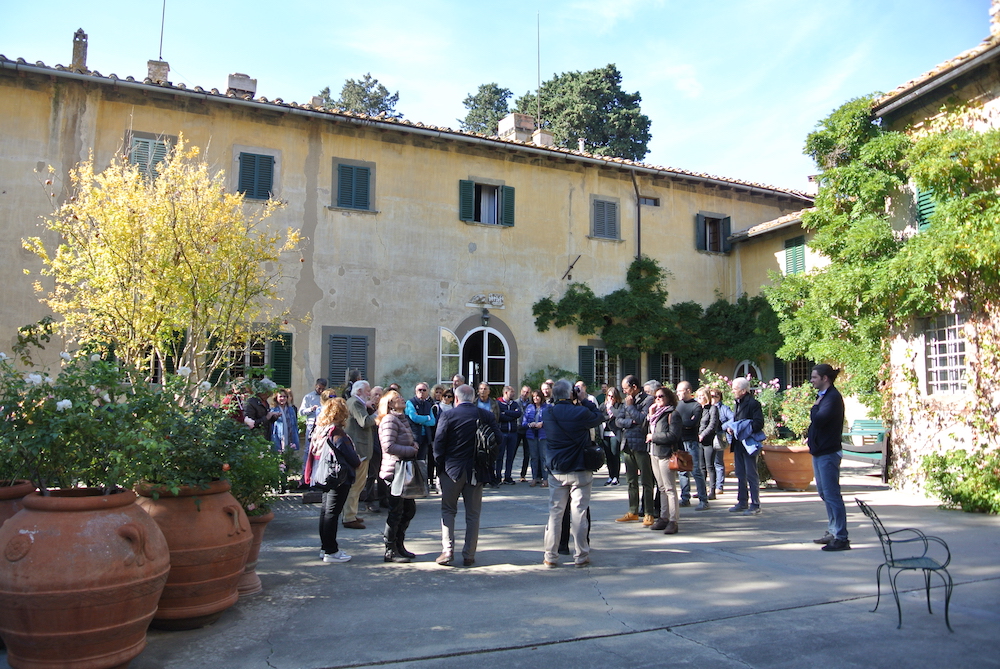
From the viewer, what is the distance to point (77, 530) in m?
4.15

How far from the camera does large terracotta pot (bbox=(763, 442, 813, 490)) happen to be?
1154 cm

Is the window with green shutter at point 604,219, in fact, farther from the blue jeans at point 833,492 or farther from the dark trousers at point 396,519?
the dark trousers at point 396,519

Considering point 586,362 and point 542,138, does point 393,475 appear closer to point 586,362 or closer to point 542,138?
point 586,362

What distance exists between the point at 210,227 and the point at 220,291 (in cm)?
100

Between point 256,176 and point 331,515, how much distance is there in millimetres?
10865

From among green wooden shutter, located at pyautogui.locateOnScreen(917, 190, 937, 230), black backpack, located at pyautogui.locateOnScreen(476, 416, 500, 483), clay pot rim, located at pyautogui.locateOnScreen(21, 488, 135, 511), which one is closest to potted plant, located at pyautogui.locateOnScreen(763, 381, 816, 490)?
green wooden shutter, located at pyautogui.locateOnScreen(917, 190, 937, 230)

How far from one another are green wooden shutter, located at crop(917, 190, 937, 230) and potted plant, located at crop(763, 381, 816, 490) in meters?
3.31

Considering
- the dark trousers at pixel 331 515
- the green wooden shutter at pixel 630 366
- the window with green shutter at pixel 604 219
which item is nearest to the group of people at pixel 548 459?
the dark trousers at pixel 331 515

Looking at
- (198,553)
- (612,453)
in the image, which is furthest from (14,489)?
(612,453)

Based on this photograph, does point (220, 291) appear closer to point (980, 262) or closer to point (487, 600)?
point (487, 600)

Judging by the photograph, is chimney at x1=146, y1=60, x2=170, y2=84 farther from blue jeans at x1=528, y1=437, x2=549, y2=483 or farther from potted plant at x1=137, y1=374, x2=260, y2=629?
potted plant at x1=137, y1=374, x2=260, y2=629

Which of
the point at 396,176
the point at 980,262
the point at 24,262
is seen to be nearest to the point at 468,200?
the point at 396,176

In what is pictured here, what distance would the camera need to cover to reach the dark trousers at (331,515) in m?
6.88

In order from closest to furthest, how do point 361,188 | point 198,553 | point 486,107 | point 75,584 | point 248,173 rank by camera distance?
point 75,584
point 198,553
point 248,173
point 361,188
point 486,107
